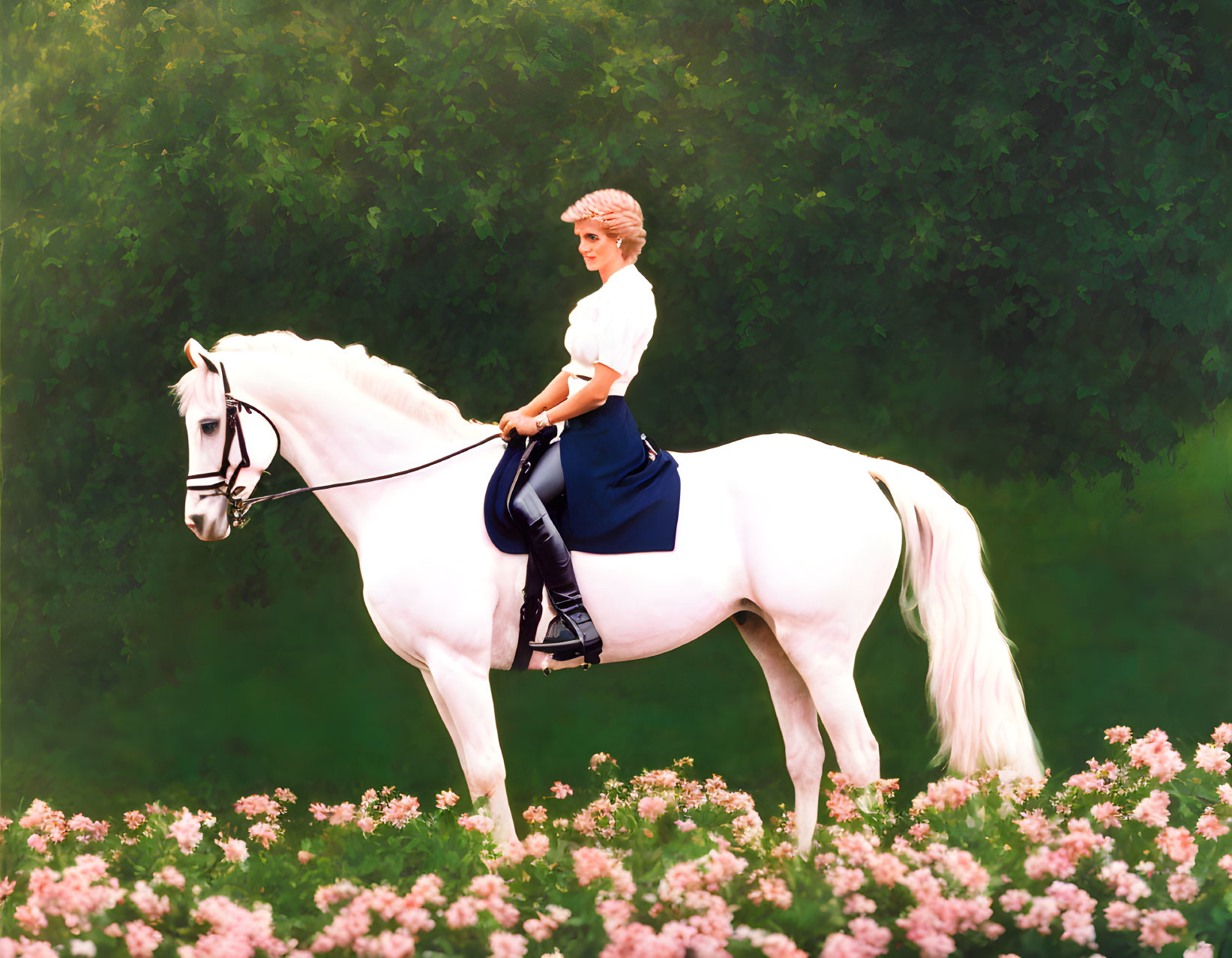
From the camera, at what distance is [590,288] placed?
17.4 feet

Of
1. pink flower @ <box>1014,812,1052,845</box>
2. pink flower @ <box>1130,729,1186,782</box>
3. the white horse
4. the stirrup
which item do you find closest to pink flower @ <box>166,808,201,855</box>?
the white horse

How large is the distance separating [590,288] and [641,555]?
1602mm

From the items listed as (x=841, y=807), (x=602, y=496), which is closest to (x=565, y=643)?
(x=602, y=496)

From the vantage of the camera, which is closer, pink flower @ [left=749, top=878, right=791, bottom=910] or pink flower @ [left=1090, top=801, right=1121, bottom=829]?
pink flower @ [left=749, top=878, right=791, bottom=910]

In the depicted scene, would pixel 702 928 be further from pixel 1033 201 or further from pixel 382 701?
pixel 1033 201

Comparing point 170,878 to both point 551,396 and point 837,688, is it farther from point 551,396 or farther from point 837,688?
point 837,688

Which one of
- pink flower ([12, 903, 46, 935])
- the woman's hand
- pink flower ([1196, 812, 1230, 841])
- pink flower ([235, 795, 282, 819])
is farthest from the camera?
pink flower ([235, 795, 282, 819])

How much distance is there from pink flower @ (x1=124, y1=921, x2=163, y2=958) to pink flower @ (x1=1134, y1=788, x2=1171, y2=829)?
3.52m

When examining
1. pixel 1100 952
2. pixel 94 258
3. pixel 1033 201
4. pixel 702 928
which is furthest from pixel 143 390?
pixel 1100 952

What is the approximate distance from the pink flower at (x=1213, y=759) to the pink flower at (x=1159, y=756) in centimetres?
8

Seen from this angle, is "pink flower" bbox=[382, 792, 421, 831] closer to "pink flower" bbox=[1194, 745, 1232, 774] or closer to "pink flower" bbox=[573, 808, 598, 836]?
"pink flower" bbox=[573, 808, 598, 836]

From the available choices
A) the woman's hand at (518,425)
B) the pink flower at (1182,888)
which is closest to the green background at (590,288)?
the woman's hand at (518,425)

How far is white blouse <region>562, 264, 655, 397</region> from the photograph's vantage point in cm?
418

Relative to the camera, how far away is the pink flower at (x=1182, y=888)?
375cm
